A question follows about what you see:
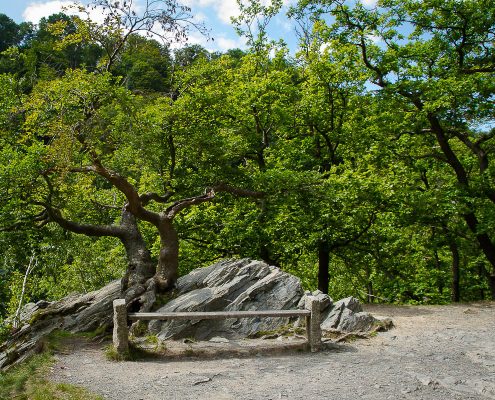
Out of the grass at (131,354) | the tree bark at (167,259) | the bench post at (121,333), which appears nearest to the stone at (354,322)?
the grass at (131,354)

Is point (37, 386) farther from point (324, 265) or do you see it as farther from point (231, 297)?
point (324, 265)

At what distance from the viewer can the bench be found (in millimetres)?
9312

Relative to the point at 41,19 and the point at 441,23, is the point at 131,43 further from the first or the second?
the point at 41,19

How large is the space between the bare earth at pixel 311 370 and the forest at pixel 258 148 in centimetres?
319

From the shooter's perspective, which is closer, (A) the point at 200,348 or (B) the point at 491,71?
(A) the point at 200,348

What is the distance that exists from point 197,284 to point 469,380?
22.0 ft

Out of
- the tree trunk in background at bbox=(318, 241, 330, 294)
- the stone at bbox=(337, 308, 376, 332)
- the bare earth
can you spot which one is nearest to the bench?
the bare earth

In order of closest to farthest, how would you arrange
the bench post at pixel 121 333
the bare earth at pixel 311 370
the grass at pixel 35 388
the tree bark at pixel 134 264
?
the grass at pixel 35 388, the bare earth at pixel 311 370, the bench post at pixel 121 333, the tree bark at pixel 134 264

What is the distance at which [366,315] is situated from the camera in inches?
440

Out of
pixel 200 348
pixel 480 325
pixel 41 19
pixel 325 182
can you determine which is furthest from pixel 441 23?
pixel 41 19

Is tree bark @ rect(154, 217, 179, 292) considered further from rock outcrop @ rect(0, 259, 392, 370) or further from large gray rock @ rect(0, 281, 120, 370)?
large gray rock @ rect(0, 281, 120, 370)

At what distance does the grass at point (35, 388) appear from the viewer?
700 centimetres

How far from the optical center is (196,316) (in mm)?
9633

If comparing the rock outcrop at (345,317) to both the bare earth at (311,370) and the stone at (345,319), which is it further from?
the bare earth at (311,370)
